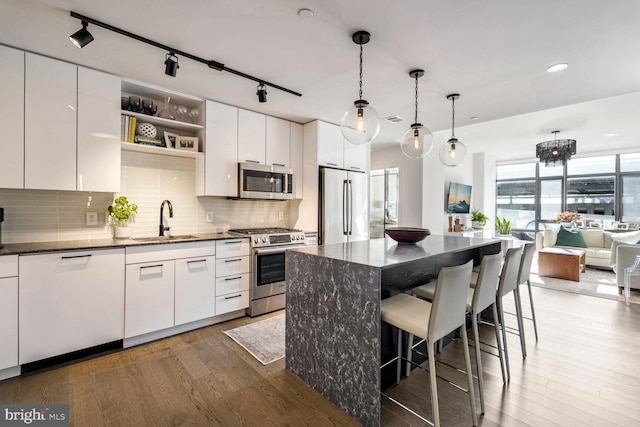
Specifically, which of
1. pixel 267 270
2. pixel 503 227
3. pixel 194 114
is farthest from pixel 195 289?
pixel 503 227

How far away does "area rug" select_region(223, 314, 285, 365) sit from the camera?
2564 millimetres

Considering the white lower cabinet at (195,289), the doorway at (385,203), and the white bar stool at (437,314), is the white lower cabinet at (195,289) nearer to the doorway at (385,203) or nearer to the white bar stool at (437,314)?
the white bar stool at (437,314)

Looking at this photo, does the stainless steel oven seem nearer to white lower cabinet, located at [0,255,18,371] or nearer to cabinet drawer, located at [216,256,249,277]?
cabinet drawer, located at [216,256,249,277]

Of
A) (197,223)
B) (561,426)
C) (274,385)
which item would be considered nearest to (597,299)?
(561,426)

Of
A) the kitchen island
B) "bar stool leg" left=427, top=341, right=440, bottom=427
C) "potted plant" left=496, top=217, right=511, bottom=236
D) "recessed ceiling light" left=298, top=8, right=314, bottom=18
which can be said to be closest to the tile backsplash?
the kitchen island

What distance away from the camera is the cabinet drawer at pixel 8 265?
6.89ft

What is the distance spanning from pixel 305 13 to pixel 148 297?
8.53ft

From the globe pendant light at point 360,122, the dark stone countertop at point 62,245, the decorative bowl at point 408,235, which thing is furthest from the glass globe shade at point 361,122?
the dark stone countertop at point 62,245

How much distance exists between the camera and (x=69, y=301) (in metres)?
2.37

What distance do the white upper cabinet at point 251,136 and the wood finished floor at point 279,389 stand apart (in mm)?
2080

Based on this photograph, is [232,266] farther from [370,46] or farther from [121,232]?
[370,46]

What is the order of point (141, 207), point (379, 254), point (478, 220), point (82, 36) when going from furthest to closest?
point (478, 220), point (141, 207), point (379, 254), point (82, 36)

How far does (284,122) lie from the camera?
160 inches

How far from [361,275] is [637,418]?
1835mm
